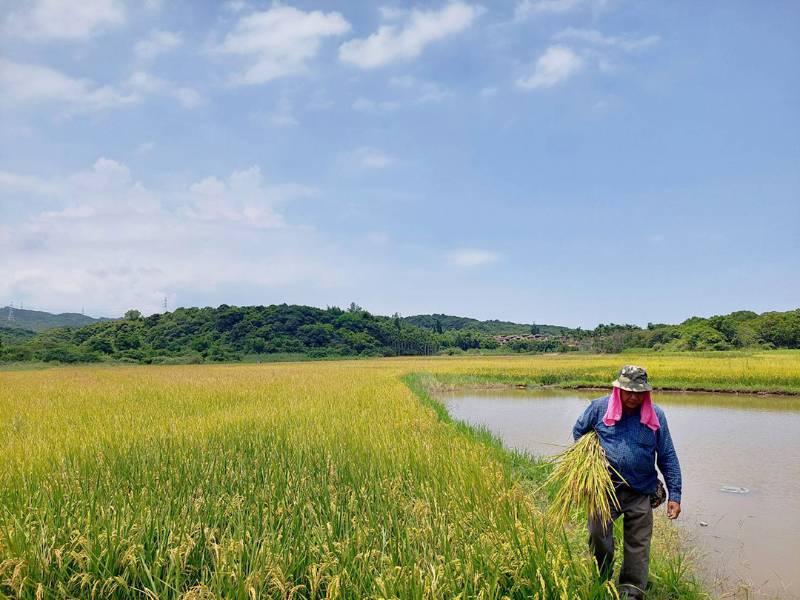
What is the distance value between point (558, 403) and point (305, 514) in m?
14.2

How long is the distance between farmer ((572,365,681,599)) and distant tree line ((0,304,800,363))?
156ft

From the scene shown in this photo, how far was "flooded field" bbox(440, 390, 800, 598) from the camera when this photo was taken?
4.42 meters

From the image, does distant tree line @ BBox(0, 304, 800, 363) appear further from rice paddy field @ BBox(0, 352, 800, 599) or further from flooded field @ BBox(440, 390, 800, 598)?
rice paddy field @ BBox(0, 352, 800, 599)

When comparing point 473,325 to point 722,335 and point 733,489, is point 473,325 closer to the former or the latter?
point 722,335

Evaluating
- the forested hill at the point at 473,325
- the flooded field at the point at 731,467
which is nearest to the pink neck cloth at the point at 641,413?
the flooded field at the point at 731,467

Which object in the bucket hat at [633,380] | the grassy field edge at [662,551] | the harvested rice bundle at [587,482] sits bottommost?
the grassy field edge at [662,551]

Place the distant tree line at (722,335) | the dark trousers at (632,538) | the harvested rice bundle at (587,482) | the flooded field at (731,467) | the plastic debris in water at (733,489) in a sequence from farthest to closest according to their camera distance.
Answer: the distant tree line at (722,335)
the plastic debris in water at (733,489)
the flooded field at (731,467)
the dark trousers at (632,538)
the harvested rice bundle at (587,482)

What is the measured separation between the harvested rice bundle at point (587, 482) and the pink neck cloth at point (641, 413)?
18 centimetres

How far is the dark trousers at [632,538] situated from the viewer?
3145 millimetres

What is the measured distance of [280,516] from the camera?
3227mm

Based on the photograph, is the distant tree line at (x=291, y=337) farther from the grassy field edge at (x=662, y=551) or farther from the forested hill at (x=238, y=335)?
the grassy field edge at (x=662, y=551)

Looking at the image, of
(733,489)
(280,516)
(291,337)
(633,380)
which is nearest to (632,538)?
(633,380)

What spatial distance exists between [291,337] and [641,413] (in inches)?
2585

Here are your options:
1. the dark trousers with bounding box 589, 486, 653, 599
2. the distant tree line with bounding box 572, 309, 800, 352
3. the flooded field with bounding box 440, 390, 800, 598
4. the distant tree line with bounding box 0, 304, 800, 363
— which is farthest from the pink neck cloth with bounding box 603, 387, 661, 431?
the distant tree line with bounding box 572, 309, 800, 352
